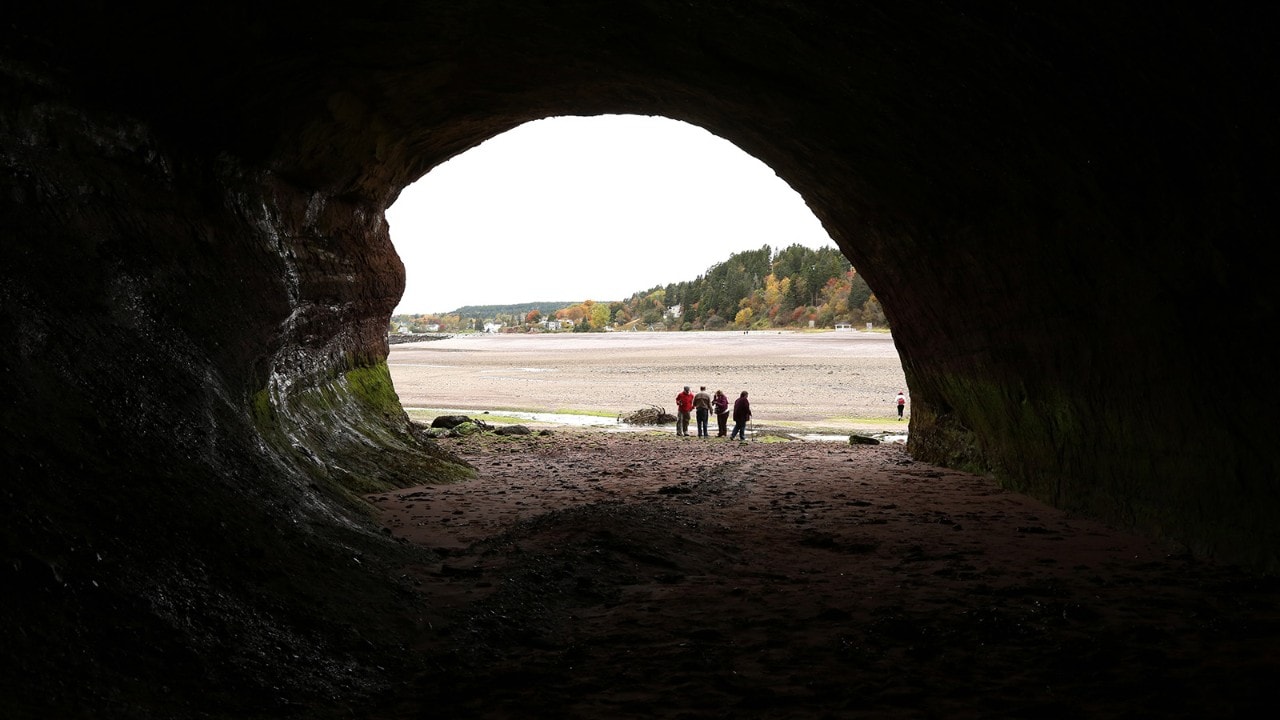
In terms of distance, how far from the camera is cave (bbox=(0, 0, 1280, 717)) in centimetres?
433

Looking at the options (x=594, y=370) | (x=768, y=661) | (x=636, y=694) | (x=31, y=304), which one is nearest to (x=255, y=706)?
(x=636, y=694)

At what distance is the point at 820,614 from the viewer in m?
5.54

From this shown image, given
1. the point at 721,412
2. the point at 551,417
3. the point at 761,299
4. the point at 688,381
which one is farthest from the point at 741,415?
the point at 761,299

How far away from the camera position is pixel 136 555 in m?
4.31

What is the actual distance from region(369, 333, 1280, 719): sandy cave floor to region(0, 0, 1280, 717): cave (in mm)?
659

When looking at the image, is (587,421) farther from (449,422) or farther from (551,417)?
(449,422)

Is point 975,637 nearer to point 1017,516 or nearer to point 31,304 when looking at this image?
point 1017,516

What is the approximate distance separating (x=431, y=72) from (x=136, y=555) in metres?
6.47

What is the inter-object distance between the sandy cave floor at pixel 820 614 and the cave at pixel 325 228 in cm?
66

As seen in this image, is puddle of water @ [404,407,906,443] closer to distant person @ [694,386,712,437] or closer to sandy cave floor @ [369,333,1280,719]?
distant person @ [694,386,712,437]

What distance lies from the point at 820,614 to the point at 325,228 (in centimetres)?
904

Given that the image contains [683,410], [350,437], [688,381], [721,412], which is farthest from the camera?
[688,381]

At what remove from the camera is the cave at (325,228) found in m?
4.33

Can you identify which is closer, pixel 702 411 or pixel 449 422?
pixel 449 422
